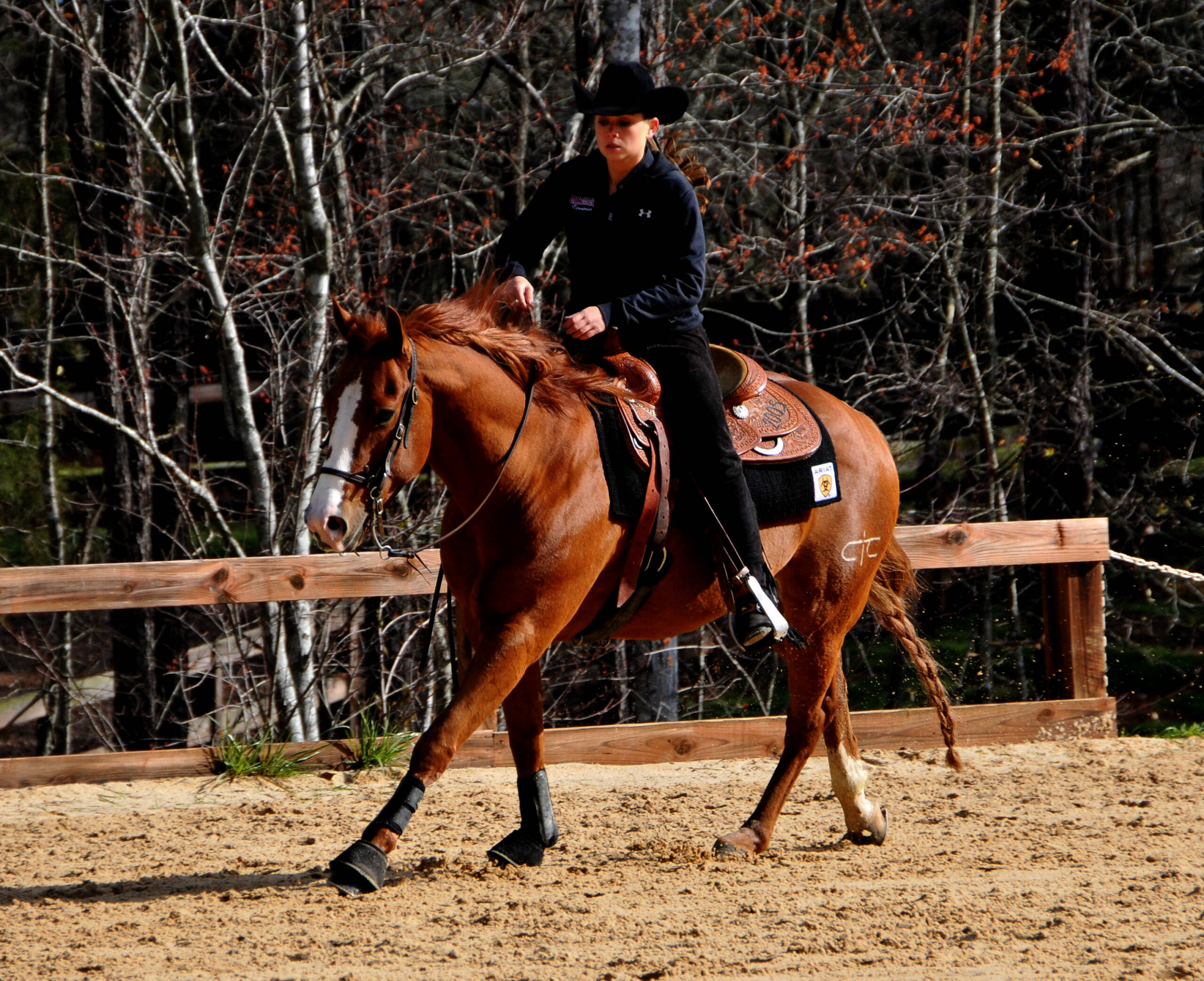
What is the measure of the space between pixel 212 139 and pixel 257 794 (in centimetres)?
661

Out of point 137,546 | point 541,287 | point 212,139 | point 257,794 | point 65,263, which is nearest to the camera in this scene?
point 257,794

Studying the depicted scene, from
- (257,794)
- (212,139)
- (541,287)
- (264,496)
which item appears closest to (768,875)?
(257,794)

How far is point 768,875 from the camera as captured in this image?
428 cm

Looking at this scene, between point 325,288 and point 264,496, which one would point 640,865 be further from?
point 325,288

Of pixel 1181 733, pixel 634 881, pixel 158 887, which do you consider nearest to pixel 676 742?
pixel 634 881

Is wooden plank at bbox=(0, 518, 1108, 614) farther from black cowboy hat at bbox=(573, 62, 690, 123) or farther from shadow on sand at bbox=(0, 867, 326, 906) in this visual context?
black cowboy hat at bbox=(573, 62, 690, 123)

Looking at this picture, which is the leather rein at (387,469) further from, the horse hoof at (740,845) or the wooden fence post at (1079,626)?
the wooden fence post at (1079,626)

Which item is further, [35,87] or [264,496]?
[35,87]

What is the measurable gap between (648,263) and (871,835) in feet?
8.18

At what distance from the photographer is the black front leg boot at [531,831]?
4.35m

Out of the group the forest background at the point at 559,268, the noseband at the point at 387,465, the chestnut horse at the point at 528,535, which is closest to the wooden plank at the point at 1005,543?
the chestnut horse at the point at 528,535

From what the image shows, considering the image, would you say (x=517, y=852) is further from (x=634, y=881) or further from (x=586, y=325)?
(x=586, y=325)

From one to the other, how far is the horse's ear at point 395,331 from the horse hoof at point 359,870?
5.17ft

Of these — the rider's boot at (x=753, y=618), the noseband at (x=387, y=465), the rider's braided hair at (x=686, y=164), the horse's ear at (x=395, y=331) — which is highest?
the rider's braided hair at (x=686, y=164)
